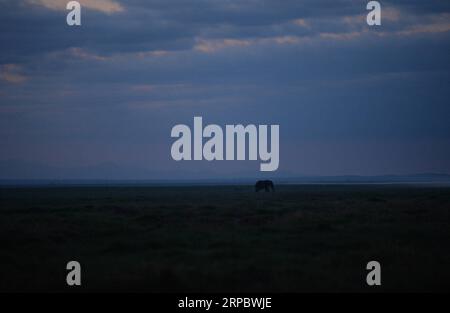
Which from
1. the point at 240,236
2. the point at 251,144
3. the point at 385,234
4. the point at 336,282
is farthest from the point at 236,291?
the point at 251,144

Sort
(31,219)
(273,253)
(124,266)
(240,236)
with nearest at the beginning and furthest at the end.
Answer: (124,266)
(273,253)
(240,236)
(31,219)

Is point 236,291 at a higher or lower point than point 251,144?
lower

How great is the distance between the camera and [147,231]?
23203 millimetres

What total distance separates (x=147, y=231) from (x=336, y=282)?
1115 cm

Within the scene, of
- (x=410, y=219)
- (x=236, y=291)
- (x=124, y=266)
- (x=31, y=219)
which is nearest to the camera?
(x=236, y=291)

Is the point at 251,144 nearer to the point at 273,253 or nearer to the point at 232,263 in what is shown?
the point at 273,253

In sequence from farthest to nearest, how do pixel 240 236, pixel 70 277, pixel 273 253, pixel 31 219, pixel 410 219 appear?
1. pixel 31 219
2. pixel 410 219
3. pixel 240 236
4. pixel 273 253
5. pixel 70 277

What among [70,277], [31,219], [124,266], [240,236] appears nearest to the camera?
[70,277]

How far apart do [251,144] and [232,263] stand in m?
9.45
